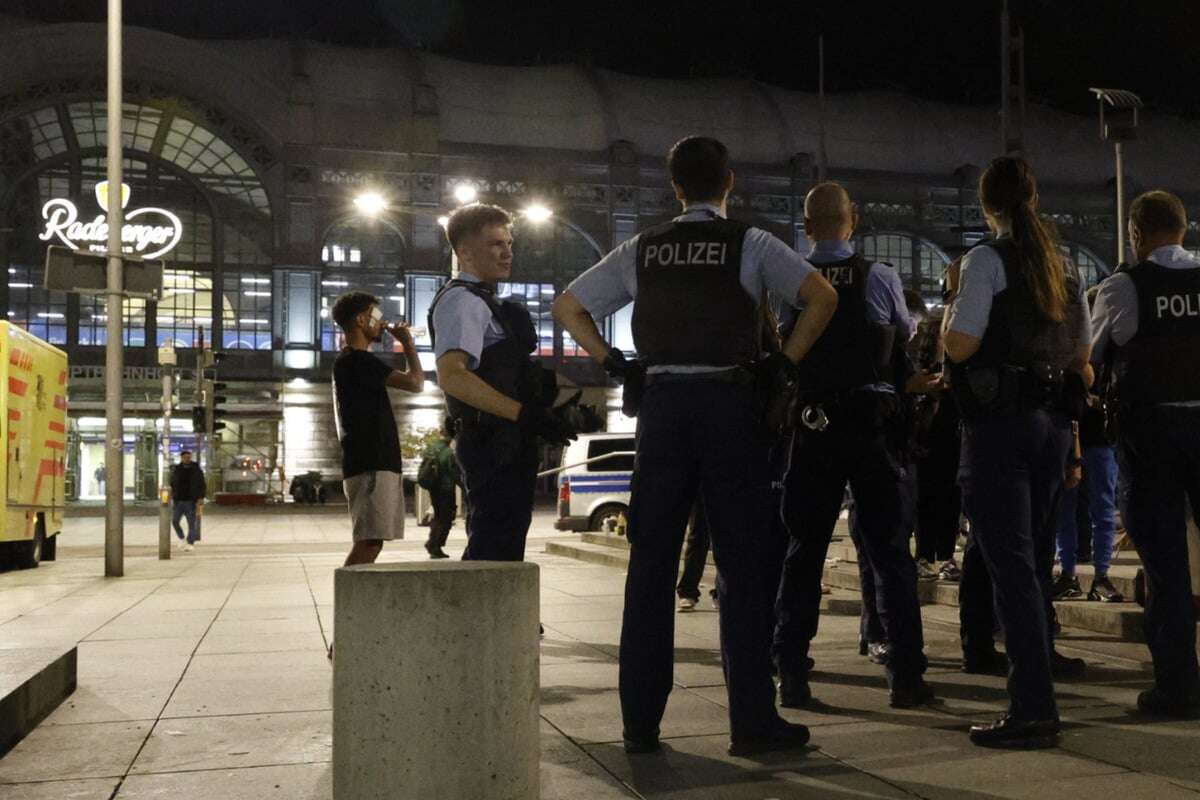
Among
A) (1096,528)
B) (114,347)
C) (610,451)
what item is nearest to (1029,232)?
(1096,528)

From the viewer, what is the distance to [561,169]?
5000 cm

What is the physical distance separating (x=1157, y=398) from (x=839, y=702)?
1.66m

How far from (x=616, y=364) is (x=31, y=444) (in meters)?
12.8

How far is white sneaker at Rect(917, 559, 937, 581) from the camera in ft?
29.1

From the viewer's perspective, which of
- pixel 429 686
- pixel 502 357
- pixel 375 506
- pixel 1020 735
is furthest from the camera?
pixel 375 506

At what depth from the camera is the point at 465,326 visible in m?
4.88

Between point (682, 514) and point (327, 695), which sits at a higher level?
point (682, 514)

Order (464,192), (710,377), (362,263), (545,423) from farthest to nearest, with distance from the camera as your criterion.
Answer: (362,263) < (464,192) < (545,423) < (710,377)

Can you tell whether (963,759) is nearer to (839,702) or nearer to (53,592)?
(839,702)

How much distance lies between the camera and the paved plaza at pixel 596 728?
12.1ft

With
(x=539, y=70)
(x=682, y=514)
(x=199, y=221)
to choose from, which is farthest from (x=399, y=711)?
(x=539, y=70)

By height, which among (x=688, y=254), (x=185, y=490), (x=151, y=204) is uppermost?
(x=151, y=204)

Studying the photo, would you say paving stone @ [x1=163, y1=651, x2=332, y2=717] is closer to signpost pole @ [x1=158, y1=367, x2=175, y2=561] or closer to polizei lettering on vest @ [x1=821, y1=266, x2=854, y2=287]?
polizei lettering on vest @ [x1=821, y1=266, x2=854, y2=287]

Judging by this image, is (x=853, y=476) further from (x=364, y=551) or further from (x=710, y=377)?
(x=364, y=551)
